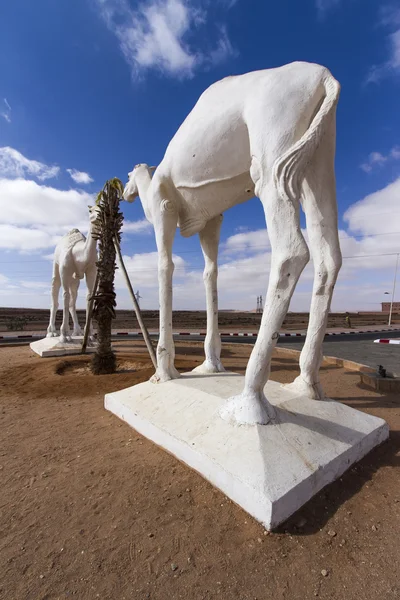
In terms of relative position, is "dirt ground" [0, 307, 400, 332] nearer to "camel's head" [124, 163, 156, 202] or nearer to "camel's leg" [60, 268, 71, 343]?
"camel's leg" [60, 268, 71, 343]

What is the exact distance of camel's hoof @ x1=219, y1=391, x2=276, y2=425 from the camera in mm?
2443

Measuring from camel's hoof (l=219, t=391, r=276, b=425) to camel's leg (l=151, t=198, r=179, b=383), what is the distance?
1.39 metres

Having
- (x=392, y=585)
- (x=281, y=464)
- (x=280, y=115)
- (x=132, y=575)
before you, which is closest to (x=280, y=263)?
(x=280, y=115)

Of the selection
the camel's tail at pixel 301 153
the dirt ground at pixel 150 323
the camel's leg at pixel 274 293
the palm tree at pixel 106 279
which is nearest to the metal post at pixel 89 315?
the palm tree at pixel 106 279

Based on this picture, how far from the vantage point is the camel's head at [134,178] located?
4.55 metres

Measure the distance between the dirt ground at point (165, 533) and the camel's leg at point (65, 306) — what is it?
7016 millimetres

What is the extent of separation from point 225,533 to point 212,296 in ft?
8.93

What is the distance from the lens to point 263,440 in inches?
88.1

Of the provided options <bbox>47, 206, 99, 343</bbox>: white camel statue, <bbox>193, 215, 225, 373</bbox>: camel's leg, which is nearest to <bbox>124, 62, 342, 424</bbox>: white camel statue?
<bbox>193, 215, 225, 373</bbox>: camel's leg

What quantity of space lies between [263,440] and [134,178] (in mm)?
3979

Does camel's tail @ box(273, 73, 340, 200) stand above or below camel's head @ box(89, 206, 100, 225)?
below

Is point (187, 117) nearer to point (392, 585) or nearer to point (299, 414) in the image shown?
point (299, 414)

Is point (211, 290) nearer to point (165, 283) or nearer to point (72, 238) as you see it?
point (165, 283)

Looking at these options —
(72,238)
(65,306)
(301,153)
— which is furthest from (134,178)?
(72,238)
